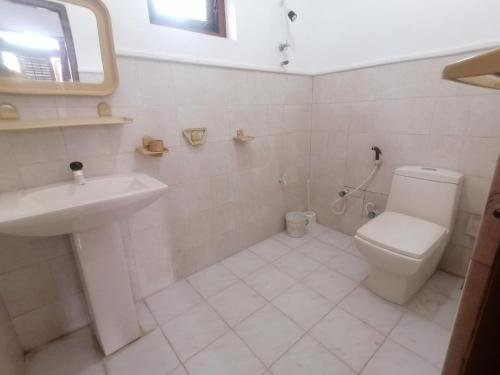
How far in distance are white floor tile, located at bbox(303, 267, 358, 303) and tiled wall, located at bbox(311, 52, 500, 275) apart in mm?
631

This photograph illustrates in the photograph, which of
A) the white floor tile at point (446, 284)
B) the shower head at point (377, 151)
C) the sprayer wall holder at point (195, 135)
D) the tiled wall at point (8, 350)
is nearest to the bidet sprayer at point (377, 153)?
the shower head at point (377, 151)

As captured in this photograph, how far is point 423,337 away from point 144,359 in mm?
1407

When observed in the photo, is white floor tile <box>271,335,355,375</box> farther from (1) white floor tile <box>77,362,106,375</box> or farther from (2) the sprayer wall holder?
(2) the sprayer wall holder

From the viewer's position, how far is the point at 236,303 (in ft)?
5.01

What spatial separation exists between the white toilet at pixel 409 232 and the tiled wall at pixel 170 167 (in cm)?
90

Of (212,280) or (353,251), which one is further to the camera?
(353,251)

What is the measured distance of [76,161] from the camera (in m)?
1.21

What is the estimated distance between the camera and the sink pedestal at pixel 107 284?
108 centimetres

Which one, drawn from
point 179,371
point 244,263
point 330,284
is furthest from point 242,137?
point 179,371

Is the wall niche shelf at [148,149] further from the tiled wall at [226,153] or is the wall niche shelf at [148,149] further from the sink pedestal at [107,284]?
the sink pedestal at [107,284]

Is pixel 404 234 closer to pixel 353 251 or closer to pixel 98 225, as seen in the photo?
pixel 353 251

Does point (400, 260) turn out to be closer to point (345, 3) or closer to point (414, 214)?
point (414, 214)

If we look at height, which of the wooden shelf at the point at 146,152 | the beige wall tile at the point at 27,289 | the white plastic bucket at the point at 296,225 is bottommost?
the white plastic bucket at the point at 296,225

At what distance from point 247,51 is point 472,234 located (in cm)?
190
